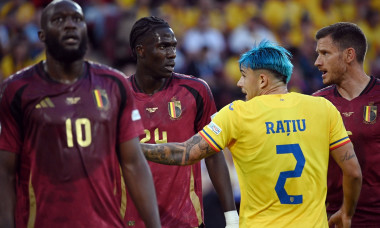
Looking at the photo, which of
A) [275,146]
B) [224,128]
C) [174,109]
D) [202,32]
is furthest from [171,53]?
[202,32]

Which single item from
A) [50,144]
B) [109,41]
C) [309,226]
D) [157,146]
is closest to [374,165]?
[309,226]

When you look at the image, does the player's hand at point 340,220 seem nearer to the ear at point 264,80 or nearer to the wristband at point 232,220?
the wristband at point 232,220

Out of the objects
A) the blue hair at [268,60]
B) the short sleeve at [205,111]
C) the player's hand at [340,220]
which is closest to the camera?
the blue hair at [268,60]

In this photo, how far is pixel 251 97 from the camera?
5527 mm

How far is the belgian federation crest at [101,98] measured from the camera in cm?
448

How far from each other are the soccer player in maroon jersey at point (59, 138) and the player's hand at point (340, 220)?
91.0 inches

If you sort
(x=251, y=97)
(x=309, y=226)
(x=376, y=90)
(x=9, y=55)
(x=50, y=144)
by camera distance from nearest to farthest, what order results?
(x=50, y=144)
(x=309, y=226)
(x=251, y=97)
(x=376, y=90)
(x=9, y=55)

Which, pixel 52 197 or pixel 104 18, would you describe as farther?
pixel 104 18

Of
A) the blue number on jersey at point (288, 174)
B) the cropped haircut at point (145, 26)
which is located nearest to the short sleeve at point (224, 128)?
the blue number on jersey at point (288, 174)

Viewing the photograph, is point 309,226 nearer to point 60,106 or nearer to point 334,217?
point 334,217

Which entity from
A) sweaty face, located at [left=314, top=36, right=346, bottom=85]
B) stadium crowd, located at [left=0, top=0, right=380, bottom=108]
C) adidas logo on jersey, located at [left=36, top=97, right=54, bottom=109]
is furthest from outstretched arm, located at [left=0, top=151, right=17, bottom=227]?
stadium crowd, located at [left=0, top=0, right=380, bottom=108]

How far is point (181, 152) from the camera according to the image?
546 cm

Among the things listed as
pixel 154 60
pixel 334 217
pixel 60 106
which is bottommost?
pixel 334 217

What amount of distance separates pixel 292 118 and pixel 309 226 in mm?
823
